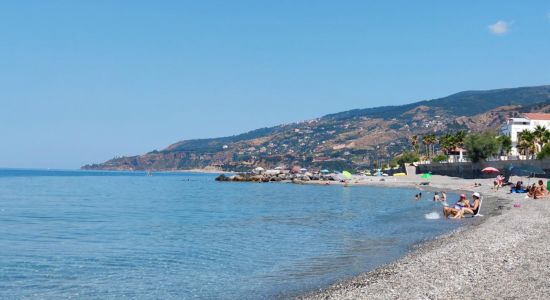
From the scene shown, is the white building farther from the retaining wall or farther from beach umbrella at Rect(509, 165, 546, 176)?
beach umbrella at Rect(509, 165, 546, 176)

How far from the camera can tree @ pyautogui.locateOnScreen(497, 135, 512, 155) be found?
89688 mm

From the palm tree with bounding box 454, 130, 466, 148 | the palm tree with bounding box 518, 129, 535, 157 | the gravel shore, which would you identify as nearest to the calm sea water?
the gravel shore

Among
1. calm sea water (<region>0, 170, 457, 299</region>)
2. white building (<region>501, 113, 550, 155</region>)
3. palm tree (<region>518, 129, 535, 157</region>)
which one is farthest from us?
white building (<region>501, 113, 550, 155</region>)

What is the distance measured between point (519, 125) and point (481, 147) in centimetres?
2843

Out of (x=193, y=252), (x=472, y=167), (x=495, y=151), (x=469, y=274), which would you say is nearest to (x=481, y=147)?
(x=495, y=151)

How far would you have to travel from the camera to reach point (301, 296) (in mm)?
13703

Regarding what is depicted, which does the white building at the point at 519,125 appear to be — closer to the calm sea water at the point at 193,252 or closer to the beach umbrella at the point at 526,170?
the beach umbrella at the point at 526,170

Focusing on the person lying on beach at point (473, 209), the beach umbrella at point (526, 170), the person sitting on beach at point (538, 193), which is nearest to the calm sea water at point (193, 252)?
the person lying on beach at point (473, 209)

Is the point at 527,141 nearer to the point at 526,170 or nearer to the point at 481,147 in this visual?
the point at 481,147

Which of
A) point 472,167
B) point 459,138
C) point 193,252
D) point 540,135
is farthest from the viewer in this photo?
point 459,138

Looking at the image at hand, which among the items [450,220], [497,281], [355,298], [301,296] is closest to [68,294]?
[301,296]

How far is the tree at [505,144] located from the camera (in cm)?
8969

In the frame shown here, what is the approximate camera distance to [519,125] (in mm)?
107000

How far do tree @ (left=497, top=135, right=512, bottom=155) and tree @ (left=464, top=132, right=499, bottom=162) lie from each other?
2.71 metres
